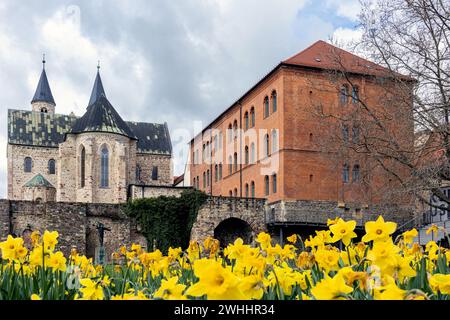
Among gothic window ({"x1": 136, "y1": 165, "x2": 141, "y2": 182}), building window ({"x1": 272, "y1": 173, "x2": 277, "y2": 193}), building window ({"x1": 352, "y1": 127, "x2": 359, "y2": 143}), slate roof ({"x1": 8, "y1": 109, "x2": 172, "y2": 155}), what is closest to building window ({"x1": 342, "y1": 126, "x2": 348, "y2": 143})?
building window ({"x1": 352, "y1": 127, "x2": 359, "y2": 143})

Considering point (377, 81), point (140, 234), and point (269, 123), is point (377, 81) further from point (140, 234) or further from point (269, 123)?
point (140, 234)

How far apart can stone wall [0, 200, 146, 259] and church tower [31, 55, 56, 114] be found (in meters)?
41.8

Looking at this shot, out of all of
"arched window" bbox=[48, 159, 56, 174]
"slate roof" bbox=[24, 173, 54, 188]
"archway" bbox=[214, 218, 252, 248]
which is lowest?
"archway" bbox=[214, 218, 252, 248]

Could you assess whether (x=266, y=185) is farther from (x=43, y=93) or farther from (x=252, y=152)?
(x=43, y=93)

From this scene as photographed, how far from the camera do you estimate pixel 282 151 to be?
112 feet

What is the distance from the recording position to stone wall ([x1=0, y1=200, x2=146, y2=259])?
33.2 m

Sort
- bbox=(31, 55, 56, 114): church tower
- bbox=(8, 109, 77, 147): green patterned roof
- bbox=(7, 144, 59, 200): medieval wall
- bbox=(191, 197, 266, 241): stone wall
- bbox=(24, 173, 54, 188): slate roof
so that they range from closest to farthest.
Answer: bbox=(191, 197, 266, 241): stone wall → bbox=(24, 173, 54, 188): slate roof → bbox=(7, 144, 59, 200): medieval wall → bbox=(8, 109, 77, 147): green patterned roof → bbox=(31, 55, 56, 114): church tower

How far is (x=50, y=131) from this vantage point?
58125 mm

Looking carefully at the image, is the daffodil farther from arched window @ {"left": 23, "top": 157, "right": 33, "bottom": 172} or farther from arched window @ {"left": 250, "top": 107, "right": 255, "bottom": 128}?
arched window @ {"left": 23, "top": 157, "right": 33, "bottom": 172}

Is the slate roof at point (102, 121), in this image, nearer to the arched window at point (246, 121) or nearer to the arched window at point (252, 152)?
the arched window at point (246, 121)

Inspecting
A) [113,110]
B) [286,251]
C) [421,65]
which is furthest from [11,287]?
[113,110]

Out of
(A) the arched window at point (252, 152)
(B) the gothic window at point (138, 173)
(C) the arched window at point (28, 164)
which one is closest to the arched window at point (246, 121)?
(A) the arched window at point (252, 152)

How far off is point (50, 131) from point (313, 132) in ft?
108
